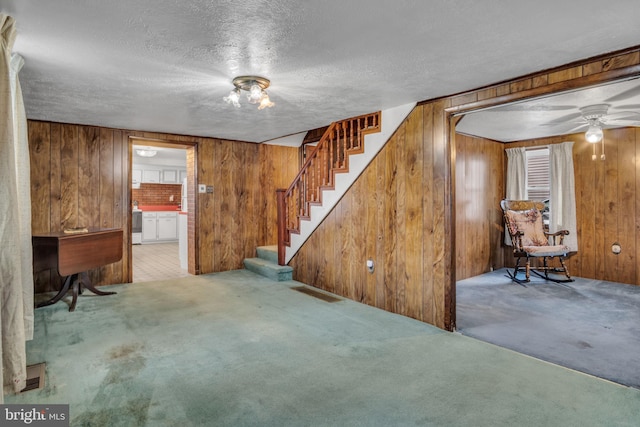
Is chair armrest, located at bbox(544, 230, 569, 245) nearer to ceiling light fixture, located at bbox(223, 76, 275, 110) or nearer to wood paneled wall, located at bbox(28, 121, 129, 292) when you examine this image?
ceiling light fixture, located at bbox(223, 76, 275, 110)

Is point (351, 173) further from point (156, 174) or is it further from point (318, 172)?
point (156, 174)

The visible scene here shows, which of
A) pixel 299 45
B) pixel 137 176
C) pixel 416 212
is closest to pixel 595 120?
pixel 416 212

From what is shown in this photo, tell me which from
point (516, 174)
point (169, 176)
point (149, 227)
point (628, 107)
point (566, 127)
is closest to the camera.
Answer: point (628, 107)

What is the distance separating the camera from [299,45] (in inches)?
81.5

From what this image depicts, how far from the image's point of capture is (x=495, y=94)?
8.87 feet

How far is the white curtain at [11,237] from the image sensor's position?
1705mm

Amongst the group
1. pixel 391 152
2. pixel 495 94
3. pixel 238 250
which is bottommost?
pixel 238 250

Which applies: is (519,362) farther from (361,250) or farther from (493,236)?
(493,236)

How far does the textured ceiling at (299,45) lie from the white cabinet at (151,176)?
21.1 ft

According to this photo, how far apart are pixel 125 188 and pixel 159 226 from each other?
5026 millimetres

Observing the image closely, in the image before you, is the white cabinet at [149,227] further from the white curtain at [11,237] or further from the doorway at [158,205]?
the white curtain at [11,237]

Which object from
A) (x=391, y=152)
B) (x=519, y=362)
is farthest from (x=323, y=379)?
(x=391, y=152)

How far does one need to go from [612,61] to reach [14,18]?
334 cm

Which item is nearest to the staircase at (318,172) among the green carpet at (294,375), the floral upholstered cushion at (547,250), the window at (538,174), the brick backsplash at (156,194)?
the green carpet at (294,375)
